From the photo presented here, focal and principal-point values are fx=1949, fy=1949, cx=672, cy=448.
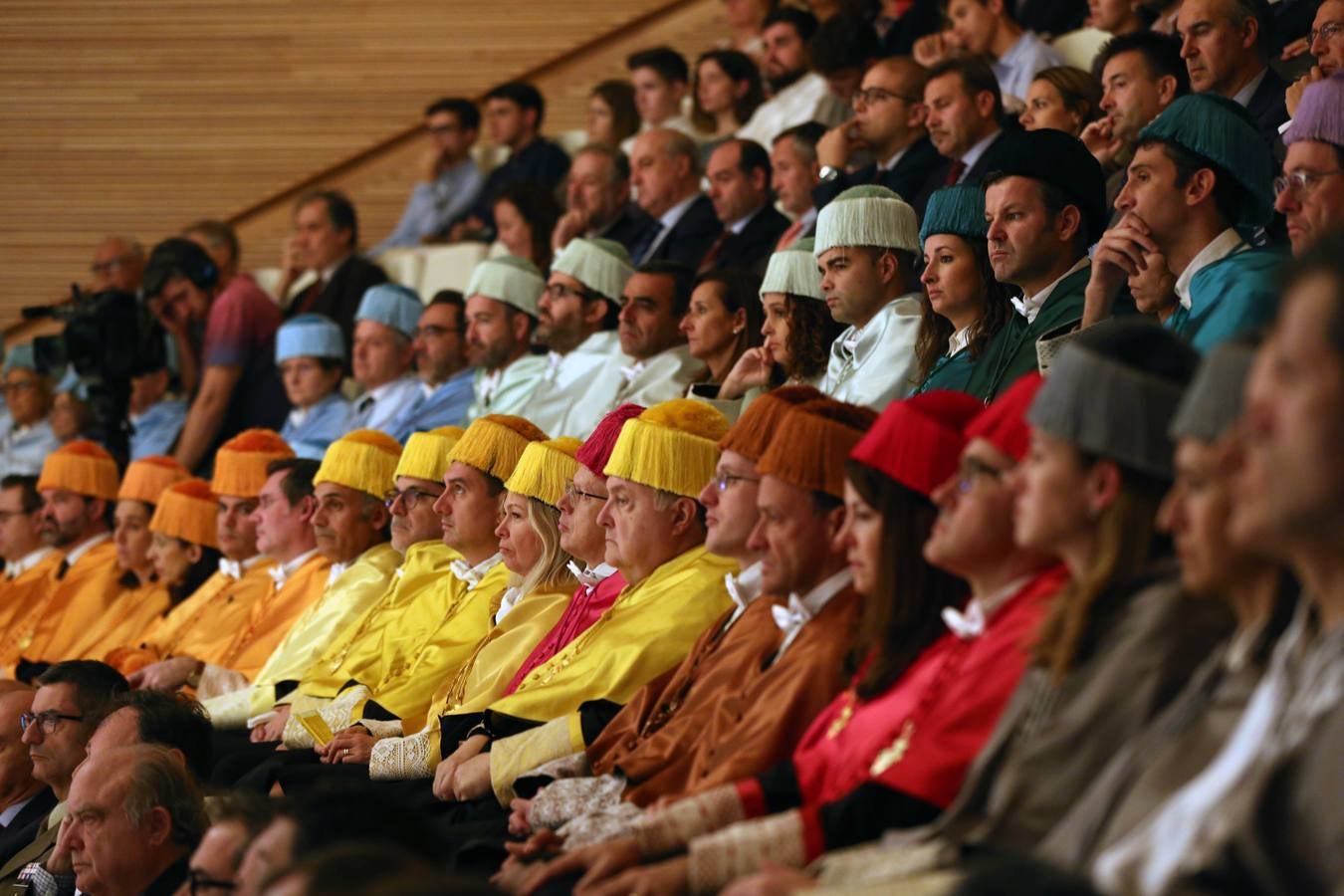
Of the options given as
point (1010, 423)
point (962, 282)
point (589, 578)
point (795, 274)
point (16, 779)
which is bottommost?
point (16, 779)

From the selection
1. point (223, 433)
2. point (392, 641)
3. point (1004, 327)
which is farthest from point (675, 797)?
point (223, 433)

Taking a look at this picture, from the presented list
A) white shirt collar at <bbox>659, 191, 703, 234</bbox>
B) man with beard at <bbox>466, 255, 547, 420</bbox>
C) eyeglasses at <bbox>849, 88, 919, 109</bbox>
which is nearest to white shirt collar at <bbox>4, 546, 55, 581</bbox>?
man with beard at <bbox>466, 255, 547, 420</bbox>

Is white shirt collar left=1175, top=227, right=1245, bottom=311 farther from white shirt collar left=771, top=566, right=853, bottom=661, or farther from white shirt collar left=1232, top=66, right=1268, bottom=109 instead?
white shirt collar left=1232, top=66, right=1268, bottom=109

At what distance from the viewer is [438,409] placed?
7.49m

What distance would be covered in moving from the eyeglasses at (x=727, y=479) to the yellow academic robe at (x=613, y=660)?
460 mm

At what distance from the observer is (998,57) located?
7.45 meters

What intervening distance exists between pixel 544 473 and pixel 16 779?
173 cm

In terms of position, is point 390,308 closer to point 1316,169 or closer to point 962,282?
point 962,282

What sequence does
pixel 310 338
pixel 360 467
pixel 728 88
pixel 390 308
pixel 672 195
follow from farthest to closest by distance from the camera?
pixel 728 88
pixel 310 338
pixel 390 308
pixel 672 195
pixel 360 467

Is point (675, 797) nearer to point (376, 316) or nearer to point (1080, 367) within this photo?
point (1080, 367)

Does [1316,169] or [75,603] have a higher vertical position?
[1316,169]

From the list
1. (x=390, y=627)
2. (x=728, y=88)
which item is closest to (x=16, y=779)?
(x=390, y=627)

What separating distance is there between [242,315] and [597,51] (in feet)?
9.31

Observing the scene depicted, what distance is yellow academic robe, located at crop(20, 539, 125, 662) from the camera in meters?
7.46
